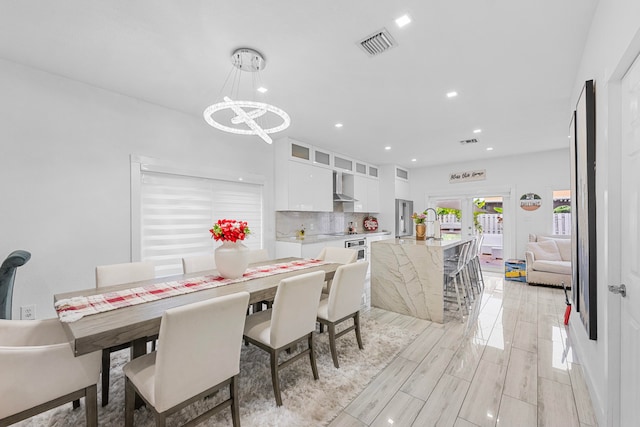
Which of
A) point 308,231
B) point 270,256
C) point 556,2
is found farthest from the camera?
point 308,231

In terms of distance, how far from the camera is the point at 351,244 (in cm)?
571

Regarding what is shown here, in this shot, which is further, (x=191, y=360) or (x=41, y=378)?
(x=191, y=360)

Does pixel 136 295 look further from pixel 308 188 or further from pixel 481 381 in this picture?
pixel 308 188

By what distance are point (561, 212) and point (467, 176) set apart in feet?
6.36

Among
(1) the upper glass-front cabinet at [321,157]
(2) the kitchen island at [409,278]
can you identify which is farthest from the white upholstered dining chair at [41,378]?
(1) the upper glass-front cabinet at [321,157]

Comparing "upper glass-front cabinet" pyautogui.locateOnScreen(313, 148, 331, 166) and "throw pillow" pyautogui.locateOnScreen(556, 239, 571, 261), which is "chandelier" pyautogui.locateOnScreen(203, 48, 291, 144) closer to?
"upper glass-front cabinet" pyautogui.locateOnScreen(313, 148, 331, 166)

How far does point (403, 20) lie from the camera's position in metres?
1.88

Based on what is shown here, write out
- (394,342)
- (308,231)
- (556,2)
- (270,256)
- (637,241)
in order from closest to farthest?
(637,241) < (556,2) < (394,342) < (270,256) < (308,231)

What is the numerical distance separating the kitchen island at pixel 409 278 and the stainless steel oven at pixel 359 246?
1.75m

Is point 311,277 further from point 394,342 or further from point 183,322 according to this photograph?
point 394,342

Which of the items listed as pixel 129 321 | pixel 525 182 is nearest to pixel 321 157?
pixel 129 321

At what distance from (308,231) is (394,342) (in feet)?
10.4

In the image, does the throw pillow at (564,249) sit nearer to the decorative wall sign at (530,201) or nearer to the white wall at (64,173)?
the decorative wall sign at (530,201)

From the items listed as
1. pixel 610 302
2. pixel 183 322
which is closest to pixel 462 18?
pixel 610 302
